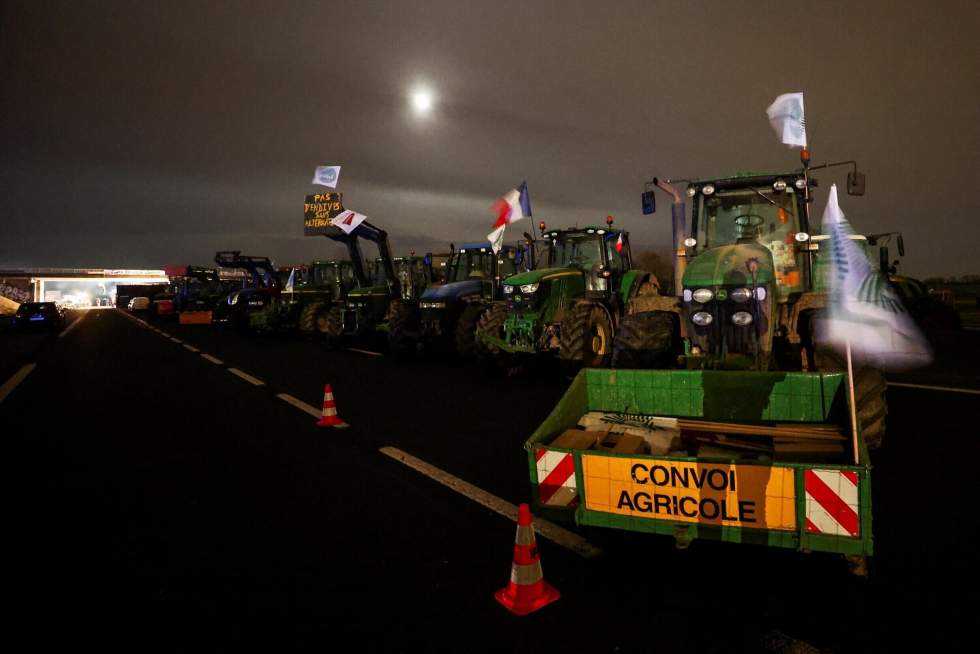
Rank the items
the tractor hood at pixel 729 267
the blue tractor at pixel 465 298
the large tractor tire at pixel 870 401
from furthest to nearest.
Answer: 1. the blue tractor at pixel 465 298
2. the tractor hood at pixel 729 267
3. the large tractor tire at pixel 870 401

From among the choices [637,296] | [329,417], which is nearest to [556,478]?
[329,417]

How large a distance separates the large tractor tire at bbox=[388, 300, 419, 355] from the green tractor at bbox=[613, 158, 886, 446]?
627cm

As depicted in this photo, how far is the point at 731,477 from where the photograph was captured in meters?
2.74

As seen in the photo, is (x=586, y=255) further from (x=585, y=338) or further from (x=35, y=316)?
(x=35, y=316)

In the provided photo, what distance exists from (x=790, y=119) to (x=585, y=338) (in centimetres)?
442

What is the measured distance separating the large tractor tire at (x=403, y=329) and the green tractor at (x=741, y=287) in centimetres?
627

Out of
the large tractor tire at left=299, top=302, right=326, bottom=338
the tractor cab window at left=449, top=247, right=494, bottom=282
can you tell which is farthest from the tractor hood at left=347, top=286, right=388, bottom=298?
the tractor cab window at left=449, top=247, right=494, bottom=282

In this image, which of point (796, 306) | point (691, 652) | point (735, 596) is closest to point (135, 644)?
Result: point (691, 652)

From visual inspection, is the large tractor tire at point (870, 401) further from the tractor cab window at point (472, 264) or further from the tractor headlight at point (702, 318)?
the tractor cab window at point (472, 264)

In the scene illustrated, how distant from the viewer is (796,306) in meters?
6.77

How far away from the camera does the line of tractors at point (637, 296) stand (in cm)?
614

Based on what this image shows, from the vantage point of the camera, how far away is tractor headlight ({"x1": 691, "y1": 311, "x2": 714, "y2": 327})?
623 centimetres

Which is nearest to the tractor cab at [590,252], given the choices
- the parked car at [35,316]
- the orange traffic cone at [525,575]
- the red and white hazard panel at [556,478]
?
the red and white hazard panel at [556,478]

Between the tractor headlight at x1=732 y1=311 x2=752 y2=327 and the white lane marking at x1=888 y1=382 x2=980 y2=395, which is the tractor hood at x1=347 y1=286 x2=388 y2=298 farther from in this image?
the white lane marking at x1=888 y1=382 x2=980 y2=395
